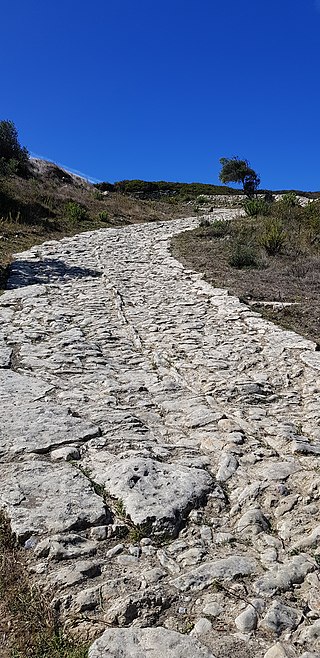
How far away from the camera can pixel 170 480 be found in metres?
3.15

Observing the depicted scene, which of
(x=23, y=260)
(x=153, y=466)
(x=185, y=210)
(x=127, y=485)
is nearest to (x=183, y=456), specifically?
(x=153, y=466)

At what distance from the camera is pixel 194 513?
287cm

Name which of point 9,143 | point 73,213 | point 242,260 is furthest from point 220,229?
point 9,143

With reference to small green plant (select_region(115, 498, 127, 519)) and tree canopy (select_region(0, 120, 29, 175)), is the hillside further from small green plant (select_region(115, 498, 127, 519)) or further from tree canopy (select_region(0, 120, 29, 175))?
small green plant (select_region(115, 498, 127, 519))

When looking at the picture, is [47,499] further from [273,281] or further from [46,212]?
[46,212]

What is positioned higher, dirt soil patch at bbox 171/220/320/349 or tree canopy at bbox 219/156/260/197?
tree canopy at bbox 219/156/260/197

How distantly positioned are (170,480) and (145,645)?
48.1 inches

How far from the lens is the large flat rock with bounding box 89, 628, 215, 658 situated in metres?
1.93

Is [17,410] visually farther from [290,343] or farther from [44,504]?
[290,343]

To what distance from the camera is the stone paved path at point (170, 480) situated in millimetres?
2133

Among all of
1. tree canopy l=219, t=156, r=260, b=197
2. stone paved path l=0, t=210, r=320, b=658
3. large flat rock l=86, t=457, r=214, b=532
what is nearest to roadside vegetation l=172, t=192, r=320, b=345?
stone paved path l=0, t=210, r=320, b=658

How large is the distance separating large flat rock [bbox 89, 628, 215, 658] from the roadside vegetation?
15.4ft

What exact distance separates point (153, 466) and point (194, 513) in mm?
521

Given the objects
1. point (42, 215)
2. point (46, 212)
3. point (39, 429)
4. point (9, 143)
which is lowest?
point (39, 429)
